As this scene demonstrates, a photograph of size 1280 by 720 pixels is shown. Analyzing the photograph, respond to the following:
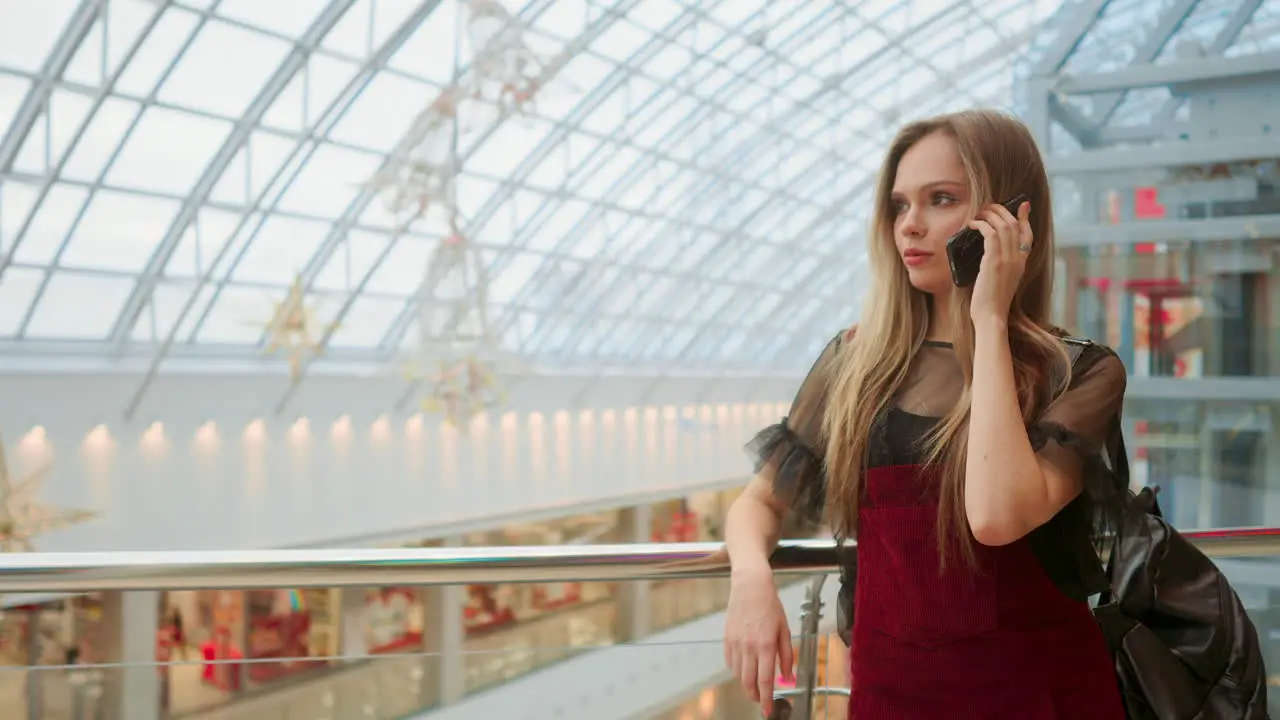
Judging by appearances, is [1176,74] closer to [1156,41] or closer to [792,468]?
[1156,41]

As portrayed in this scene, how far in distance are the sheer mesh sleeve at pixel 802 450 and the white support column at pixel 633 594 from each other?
343 inches

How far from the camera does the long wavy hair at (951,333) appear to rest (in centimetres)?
180

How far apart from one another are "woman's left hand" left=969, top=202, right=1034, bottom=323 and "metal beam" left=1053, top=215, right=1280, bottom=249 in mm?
6496

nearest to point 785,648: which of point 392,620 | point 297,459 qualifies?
point 297,459

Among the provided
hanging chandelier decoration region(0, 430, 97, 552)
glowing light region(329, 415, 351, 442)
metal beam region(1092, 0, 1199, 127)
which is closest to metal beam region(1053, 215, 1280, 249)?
metal beam region(1092, 0, 1199, 127)

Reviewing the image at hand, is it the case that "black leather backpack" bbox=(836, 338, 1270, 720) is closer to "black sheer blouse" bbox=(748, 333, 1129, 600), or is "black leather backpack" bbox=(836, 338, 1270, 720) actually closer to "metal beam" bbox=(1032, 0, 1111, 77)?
"black sheer blouse" bbox=(748, 333, 1129, 600)

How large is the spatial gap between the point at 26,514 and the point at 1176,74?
15.0 metres

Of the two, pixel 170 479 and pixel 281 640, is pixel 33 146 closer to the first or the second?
pixel 170 479

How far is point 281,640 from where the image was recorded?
21078 mm

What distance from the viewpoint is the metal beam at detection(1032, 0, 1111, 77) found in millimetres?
8953

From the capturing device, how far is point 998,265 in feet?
5.68

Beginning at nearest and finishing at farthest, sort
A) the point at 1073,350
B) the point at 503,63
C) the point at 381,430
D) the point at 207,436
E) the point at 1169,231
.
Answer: the point at 1073,350 < the point at 1169,231 < the point at 207,436 < the point at 503,63 < the point at 381,430

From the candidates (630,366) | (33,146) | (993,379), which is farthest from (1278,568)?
(630,366)

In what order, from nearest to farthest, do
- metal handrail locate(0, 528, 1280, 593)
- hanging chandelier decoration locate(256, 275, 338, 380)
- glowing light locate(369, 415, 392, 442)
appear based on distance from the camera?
metal handrail locate(0, 528, 1280, 593) → hanging chandelier decoration locate(256, 275, 338, 380) → glowing light locate(369, 415, 392, 442)
